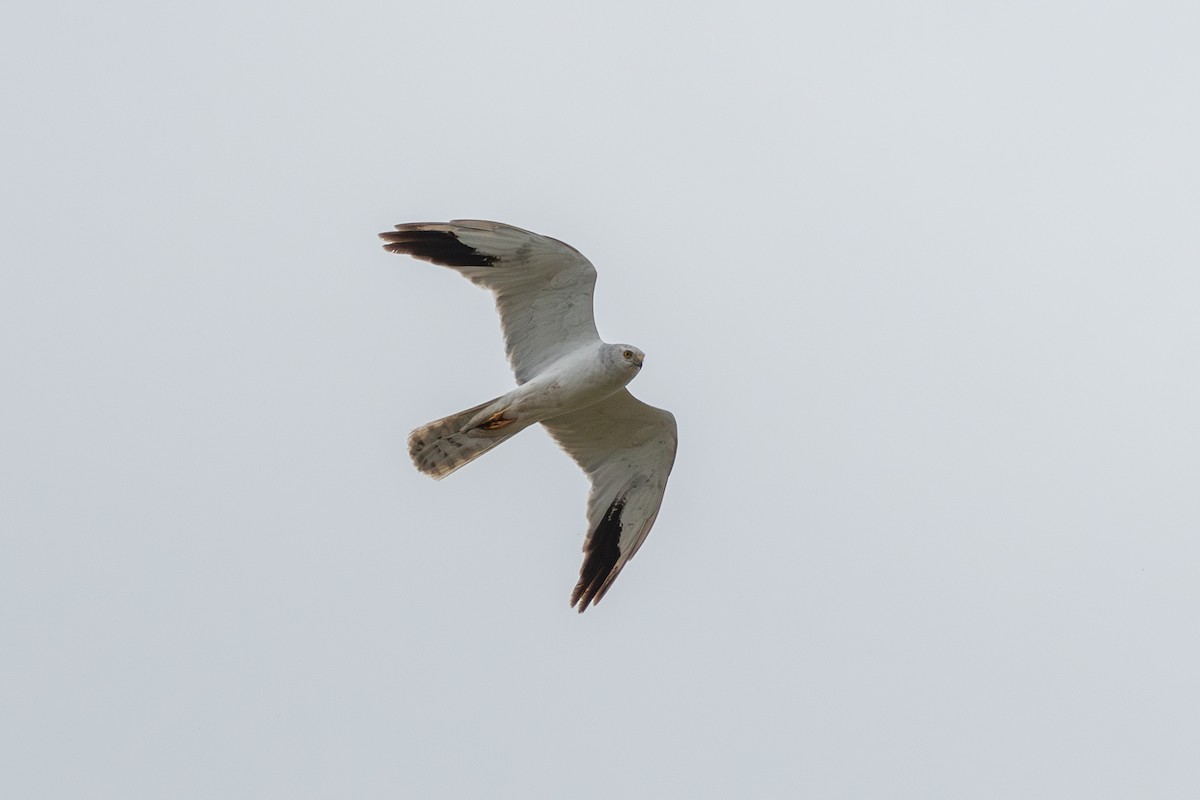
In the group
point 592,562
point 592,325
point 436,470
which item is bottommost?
point 592,562

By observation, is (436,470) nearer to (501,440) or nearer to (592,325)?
(501,440)

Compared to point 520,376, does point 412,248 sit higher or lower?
higher

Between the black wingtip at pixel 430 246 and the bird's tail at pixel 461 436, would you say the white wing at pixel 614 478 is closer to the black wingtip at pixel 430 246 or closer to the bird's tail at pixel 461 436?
the bird's tail at pixel 461 436

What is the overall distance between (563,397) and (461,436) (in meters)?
1.09

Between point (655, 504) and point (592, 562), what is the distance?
831 mm

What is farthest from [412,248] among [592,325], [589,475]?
[589,475]

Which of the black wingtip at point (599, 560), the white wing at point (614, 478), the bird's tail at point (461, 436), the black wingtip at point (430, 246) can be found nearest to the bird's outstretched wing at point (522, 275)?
the black wingtip at point (430, 246)

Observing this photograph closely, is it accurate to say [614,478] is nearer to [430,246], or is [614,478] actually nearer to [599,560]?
[599,560]

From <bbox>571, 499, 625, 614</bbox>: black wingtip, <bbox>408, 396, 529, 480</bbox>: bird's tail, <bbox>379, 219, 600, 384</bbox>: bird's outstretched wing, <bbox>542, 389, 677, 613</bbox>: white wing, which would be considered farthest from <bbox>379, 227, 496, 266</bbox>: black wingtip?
<bbox>571, 499, 625, 614</bbox>: black wingtip


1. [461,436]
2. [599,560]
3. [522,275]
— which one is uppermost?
[522,275]

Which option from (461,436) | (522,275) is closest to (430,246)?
(522,275)

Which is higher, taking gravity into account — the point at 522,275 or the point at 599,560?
the point at 522,275

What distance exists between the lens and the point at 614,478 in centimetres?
1533

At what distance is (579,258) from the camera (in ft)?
46.2
